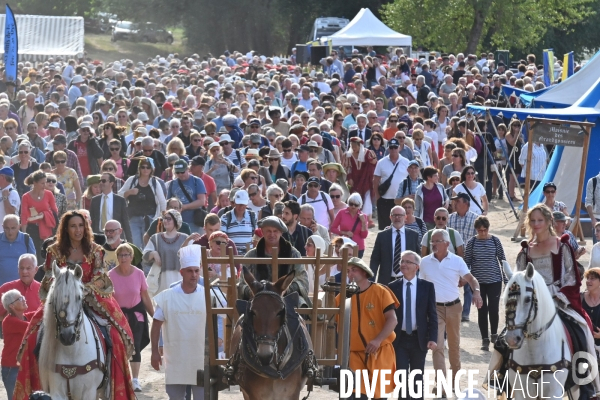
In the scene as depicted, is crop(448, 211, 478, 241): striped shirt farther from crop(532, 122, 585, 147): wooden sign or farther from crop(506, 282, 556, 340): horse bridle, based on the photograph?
crop(506, 282, 556, 340): horse bridle

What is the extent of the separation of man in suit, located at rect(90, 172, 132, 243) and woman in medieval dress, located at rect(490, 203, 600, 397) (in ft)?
22.5

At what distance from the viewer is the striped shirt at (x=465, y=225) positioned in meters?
15.6

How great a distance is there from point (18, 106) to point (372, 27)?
63.9 feet

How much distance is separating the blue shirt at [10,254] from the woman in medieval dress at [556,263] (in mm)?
6416

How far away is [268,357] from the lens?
8.33 m

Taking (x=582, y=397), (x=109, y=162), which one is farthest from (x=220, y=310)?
(x=109, y=162)

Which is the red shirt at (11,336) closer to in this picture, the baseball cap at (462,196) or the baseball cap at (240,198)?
the baseball cap at (240,198)

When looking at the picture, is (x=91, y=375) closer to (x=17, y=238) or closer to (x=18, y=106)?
(x=17, y=238)

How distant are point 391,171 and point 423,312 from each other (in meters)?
7.97

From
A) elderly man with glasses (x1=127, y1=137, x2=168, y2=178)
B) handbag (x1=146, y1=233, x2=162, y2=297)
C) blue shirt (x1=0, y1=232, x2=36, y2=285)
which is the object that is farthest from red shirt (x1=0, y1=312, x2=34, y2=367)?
elderly man with glasses (x1=127, y1=137, x2=168, y2=178)

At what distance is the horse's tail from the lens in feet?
29.8

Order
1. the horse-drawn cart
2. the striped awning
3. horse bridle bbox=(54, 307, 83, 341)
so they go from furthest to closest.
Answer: the striped awning → the horse-drawn cart → horse bridle bbox=(54, 307, 83, 341)

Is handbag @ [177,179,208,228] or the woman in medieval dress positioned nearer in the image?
the woman in medieval dress

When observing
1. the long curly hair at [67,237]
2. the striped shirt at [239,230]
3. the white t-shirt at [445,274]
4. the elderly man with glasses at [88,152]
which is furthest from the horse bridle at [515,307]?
the elderly man with glasses at [88,152]
